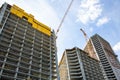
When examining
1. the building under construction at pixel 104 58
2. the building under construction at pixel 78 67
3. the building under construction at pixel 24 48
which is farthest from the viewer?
the building under construction at pixel 104 58

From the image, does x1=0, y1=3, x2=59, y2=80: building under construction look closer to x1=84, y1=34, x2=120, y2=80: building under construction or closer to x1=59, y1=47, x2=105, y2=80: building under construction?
x1=59, y1=47, x2=105, y2=80: building under construction

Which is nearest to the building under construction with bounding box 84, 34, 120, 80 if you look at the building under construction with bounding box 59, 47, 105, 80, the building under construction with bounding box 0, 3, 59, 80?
the building under construction with bounding box 59, 47, 105, 80

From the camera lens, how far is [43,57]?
62.6 m

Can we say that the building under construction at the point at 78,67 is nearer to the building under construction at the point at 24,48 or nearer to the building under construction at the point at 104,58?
the building under construction at the point at 104,58

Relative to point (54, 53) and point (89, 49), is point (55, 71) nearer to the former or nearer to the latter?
point (54, 53)

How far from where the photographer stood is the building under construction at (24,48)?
4812 centimetres

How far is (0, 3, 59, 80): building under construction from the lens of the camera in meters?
48.1

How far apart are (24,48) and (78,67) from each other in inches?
1852

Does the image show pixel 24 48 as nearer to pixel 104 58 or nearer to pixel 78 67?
pixel 78 67


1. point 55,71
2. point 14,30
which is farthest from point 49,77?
point 14,30

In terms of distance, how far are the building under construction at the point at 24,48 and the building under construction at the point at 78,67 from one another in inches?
1061

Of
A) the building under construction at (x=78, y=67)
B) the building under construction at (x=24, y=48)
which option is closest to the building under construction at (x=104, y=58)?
the building under construction at (x=78, y=67)

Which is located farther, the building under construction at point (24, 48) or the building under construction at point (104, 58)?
the building under construction at point (104, 58)

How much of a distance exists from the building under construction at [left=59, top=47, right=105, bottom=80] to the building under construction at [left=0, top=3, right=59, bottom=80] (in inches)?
1061
